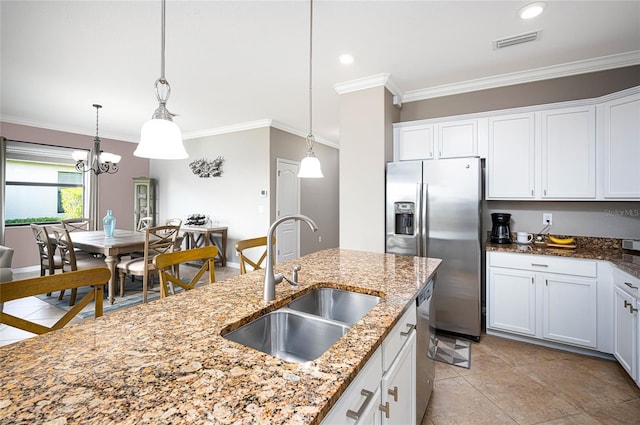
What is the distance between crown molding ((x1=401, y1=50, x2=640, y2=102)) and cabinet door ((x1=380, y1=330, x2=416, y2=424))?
3.01 metres

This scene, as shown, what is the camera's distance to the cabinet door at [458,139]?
10.3ft

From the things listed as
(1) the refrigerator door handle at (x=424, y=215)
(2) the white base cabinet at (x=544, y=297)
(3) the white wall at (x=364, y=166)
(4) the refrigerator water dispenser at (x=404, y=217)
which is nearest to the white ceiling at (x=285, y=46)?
(3) the white wall at (x=364, y=166)

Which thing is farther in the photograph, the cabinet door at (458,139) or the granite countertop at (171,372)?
the cabinet door at (458,139)

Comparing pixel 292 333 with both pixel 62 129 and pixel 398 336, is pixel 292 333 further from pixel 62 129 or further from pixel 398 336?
pixel 62 129

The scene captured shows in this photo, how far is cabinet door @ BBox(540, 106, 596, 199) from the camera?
8.89ft

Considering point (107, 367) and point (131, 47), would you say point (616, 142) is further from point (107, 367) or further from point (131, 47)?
point (131, 47)

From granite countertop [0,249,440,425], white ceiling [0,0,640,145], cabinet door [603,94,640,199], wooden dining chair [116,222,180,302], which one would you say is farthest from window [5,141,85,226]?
cabinet door [603,94,640,199]

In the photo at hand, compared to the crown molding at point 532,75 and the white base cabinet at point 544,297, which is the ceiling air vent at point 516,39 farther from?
the white base cabinet at point 544,297

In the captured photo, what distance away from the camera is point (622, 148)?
252 cm

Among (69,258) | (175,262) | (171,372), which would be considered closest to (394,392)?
(171,372)

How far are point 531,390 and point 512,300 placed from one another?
2.79 feet

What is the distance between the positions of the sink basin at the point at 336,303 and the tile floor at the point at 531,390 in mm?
952

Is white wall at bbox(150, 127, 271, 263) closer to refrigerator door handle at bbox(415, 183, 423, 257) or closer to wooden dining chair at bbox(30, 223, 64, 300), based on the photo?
wooden dining chair at bbox(30, 223, 64, 300)

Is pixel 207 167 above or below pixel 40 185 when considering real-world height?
above
